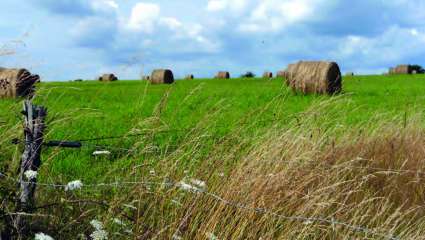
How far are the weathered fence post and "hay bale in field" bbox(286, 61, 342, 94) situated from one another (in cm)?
1495

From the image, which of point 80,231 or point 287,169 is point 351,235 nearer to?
point 287,169

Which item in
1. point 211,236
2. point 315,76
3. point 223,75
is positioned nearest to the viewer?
point 211,236

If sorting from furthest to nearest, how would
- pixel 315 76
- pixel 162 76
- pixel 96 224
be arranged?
1. pixel 162 76
2. pixel 315 76
3. pixel 96 224

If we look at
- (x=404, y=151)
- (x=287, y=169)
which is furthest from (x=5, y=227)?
(x=404, y=151)

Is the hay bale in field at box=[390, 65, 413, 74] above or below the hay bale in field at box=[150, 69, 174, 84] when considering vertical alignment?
below

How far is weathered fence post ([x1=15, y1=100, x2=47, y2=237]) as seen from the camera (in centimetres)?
418

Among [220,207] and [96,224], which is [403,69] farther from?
[96,224]

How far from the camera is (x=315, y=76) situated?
796 inches

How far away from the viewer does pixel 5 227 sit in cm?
408

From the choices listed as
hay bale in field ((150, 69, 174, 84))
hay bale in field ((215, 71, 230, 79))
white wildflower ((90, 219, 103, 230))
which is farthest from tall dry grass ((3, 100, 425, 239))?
hay bale in field ((215, 71, 230, 79))

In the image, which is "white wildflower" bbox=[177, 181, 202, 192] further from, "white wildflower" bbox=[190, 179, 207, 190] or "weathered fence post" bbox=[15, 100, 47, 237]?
"weathered fence post" bbox=[15, 100, 47, 237]

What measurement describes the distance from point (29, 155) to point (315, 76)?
54.3 ft

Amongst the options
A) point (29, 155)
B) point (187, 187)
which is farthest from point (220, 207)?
point (29, 155)

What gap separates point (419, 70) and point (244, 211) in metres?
47.0
